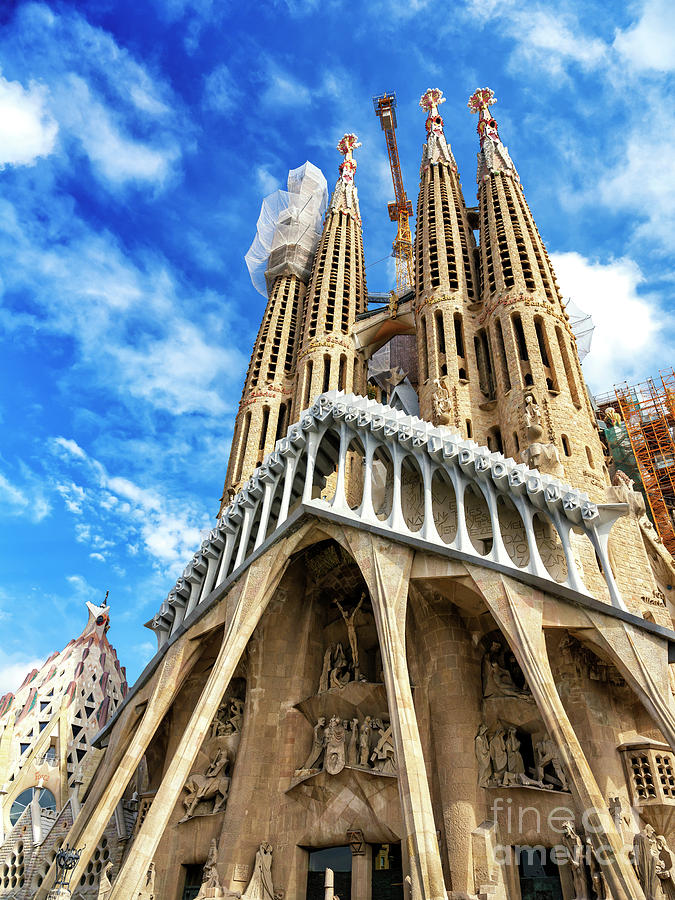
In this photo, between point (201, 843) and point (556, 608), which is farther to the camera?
point (201, 843)

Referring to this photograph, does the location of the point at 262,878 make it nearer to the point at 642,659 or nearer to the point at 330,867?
the point at 330,867

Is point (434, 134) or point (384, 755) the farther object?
point (434, 134)

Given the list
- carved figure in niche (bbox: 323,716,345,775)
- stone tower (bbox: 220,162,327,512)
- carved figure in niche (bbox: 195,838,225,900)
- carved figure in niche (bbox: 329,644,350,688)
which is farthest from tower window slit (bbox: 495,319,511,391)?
carved figure in niche (bbox: 195,838,225,900)

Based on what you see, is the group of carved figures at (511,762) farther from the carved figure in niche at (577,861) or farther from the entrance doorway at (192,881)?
the entrance doorway at (192,881)

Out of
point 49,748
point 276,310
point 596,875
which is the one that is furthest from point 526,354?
point 49,748

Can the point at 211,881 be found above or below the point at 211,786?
below

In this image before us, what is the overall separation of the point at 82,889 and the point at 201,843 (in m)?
2.85

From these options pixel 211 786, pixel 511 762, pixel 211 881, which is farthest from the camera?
pixel 211 786

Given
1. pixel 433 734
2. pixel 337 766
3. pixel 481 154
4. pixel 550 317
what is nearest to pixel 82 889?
pixel 337 766

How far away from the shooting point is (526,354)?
61.5 ft

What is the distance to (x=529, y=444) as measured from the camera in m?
16.4

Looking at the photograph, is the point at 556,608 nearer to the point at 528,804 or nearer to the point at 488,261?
the point at 528,804

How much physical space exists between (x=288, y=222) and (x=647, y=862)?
25.9m

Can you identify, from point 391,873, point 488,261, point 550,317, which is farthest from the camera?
point 488,261
